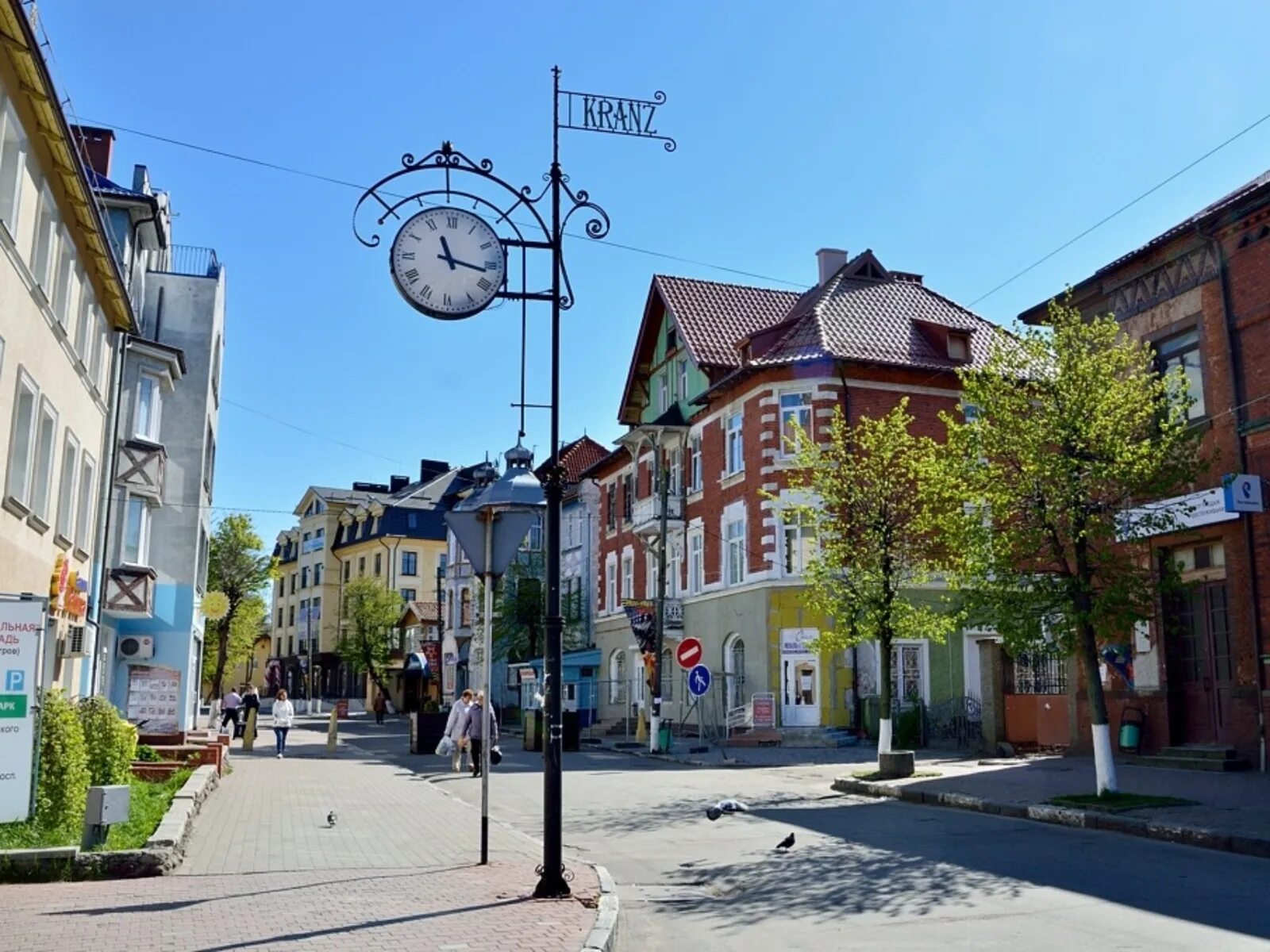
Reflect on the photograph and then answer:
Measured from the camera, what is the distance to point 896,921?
8.80 metres

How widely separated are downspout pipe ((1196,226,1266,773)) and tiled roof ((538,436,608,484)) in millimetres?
36707

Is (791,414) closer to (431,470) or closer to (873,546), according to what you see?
(873,546)

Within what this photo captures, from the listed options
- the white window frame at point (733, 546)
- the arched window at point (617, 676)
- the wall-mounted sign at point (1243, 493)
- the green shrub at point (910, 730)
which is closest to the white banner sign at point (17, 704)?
the wall-mounted sign at point (1243, 493)

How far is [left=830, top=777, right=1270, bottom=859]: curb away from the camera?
12.2 metres

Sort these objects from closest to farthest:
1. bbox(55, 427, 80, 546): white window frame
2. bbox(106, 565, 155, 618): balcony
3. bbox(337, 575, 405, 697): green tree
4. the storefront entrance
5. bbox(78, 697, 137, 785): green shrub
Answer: bbox(78, 697, 137, 785): green shrub, the storefront entrance, bbox(55, 427, 80, 546): white window frame, bbox(106, 565, 155, 618): balcony, bbox(337, 575, 405, 697): green tree

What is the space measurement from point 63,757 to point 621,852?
563cm

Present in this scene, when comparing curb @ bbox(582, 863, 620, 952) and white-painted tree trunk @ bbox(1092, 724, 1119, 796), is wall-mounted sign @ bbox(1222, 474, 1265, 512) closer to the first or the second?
white-painted tree trunk @ bbox(1092, 724, 1119, 796)

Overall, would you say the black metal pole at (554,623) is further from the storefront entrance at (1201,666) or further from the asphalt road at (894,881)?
the storefront entrance at (1201,666)

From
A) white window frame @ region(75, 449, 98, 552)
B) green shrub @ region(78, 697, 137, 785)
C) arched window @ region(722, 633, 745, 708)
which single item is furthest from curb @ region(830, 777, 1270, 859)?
arched window @ region(722, 633, 745, 708)

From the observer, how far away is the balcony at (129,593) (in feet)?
91.9

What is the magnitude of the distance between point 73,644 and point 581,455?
118ft

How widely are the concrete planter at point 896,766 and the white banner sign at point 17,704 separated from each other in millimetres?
13882

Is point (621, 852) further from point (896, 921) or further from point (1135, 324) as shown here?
point (1135, 324)

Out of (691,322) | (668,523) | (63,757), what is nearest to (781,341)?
(691,322)
